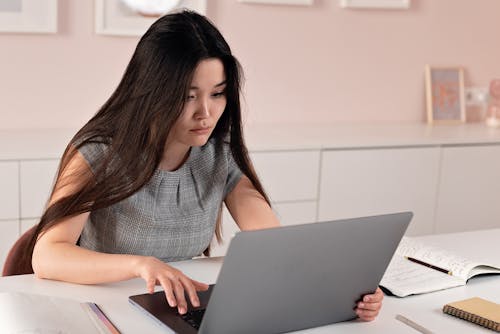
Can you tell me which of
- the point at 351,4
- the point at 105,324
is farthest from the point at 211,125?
the point at 351,4

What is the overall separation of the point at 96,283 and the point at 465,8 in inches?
122

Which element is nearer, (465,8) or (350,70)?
(350,70)

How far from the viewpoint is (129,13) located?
139 inches

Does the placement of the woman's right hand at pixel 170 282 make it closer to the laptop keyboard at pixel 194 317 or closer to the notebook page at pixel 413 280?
the laptop keyboard at pixel 194 317

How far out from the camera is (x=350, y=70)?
4094 mm

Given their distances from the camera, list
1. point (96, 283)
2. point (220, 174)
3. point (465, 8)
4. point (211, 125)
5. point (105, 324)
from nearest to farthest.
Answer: point (105, 324) → point (96, 283) → point (211, 125) → point (220, 174) → point (465, 8)

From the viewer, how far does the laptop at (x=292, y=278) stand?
1442 millimetres

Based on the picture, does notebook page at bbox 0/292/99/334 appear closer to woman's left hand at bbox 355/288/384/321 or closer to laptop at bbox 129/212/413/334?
laptop at bbox 129/212/413/334

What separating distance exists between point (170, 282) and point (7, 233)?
1.55 metres

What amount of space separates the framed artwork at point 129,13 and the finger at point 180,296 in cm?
205

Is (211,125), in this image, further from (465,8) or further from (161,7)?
→ (465,8)

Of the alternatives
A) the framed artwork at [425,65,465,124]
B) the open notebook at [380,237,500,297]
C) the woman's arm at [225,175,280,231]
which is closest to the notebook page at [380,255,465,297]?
the open notebook at [380,237,500,297]

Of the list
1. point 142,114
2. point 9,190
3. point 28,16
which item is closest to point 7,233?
point 9,190

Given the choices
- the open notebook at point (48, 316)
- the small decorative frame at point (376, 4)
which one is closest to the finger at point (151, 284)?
the open notebook at point (48, 316)
